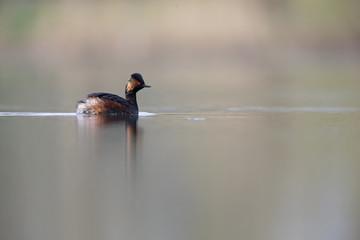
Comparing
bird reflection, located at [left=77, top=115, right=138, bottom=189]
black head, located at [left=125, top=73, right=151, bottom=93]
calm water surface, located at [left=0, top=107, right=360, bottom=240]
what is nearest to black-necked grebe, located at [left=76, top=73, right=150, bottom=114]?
bird reflection, located at [left=77, top=115, right=138, bottom=189]

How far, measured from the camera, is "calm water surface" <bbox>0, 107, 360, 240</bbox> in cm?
757

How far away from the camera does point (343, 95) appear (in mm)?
23078

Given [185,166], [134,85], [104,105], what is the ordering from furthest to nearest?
[134,85], [104,105], [185,166]

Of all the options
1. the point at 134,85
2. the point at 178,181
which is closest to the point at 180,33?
the point at 134,85

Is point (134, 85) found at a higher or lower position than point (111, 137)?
higher

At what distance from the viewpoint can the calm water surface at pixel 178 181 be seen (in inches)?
298

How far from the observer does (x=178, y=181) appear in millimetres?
9281

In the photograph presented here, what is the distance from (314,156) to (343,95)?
12.3m

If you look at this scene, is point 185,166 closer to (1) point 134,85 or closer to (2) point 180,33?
(1) point 134,85

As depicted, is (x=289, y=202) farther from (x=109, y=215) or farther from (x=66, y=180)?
(x=66, y=180)

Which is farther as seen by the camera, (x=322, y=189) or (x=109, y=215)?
(x=322, y=189)

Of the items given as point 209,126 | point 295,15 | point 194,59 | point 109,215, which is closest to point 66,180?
point 109,215

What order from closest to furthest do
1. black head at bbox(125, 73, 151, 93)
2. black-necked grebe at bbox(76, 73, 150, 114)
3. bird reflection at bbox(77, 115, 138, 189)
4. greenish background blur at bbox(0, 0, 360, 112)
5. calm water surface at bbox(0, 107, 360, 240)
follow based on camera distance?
calm water surface at bbox(0, 107, 360, 240) → bird reflection at bbox(77, 115, 138, 189) → black-necked grebe at bbox(76, 73, 150, 114) → black head at bbox(125, 73, 151, 93) → greenish background blur at bbox(0, 0, 360, 112)

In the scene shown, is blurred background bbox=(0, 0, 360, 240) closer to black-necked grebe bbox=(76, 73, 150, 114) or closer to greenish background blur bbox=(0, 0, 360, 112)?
black-necked grebe bbox=(76, 73, 150, 114)
